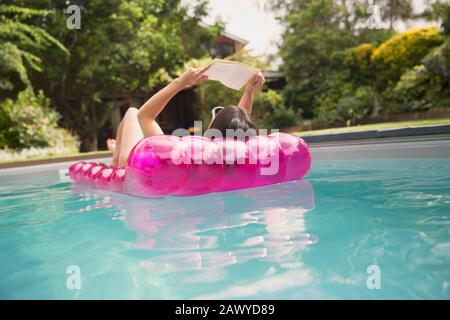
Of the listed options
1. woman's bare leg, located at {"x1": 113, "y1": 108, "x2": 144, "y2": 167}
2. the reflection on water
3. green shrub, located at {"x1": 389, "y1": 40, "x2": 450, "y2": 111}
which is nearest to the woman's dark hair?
the reflection on water

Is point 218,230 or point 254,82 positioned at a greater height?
point 254,82

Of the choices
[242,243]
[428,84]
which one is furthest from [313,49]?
[242,243]

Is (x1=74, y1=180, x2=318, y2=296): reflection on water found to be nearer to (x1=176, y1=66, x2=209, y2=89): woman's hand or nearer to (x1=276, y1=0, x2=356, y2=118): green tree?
(x1=176, y1=66, x2=209, y2=89): woman's hand

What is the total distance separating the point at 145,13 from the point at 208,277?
1451cm

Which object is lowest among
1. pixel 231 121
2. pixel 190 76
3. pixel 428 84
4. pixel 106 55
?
pixel 231 121

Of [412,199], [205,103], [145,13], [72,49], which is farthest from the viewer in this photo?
[205,103]

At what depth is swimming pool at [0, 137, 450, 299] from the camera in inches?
62.0

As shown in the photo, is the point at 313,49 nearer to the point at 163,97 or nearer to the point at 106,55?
the point at 106,55

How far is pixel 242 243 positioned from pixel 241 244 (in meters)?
0.02

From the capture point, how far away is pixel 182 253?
6.70 ft

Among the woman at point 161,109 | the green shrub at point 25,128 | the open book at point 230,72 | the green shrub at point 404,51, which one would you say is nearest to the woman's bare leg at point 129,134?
the woman at point 161,109

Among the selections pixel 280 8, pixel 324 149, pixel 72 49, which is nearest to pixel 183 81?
pixel 324 149

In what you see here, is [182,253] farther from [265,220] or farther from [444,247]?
[444,247]

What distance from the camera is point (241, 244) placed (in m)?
2.14
